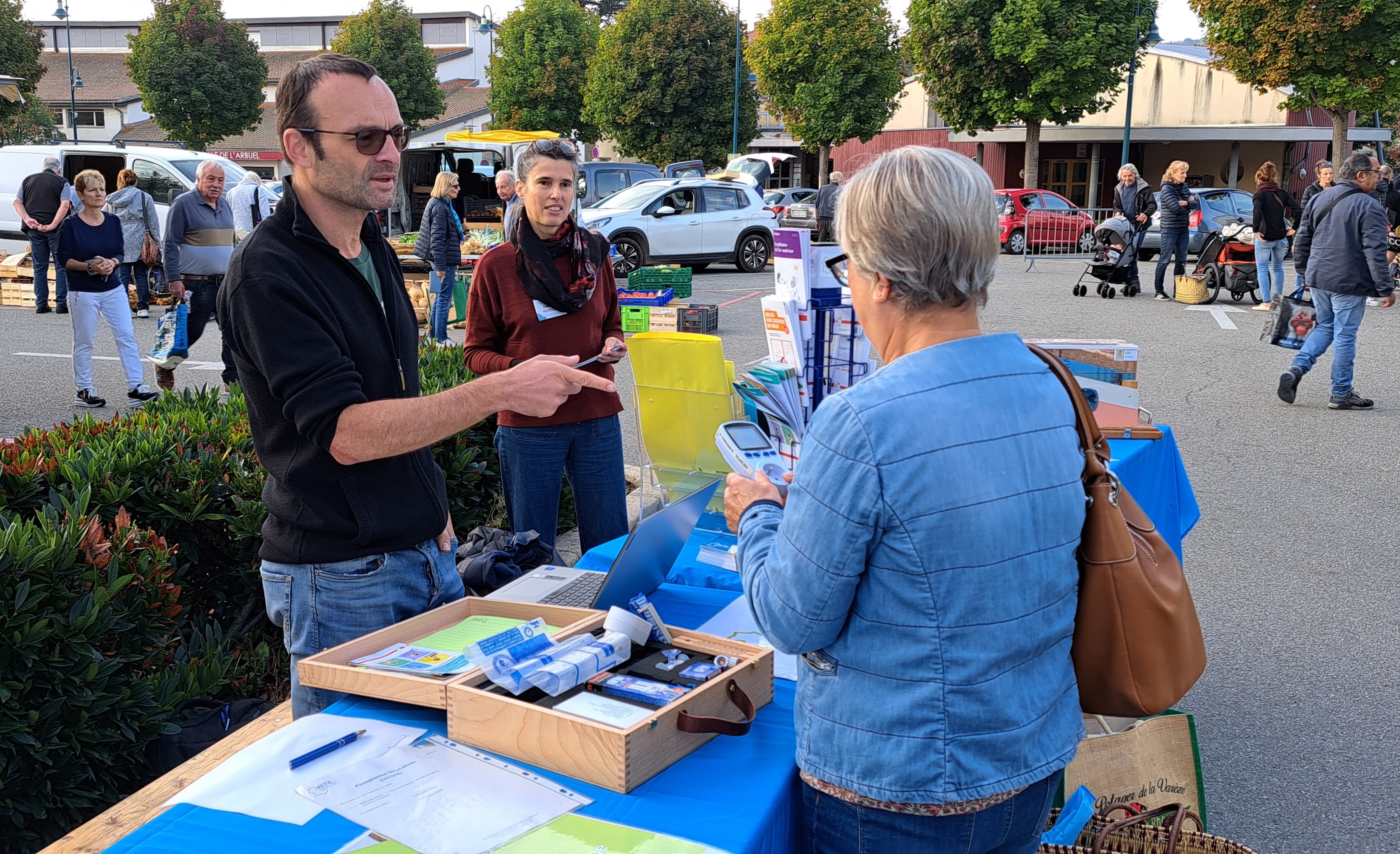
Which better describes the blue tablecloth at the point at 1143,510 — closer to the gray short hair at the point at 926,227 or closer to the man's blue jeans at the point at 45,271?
the gray short hair at the point at 926,227

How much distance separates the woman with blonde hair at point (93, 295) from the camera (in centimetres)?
852

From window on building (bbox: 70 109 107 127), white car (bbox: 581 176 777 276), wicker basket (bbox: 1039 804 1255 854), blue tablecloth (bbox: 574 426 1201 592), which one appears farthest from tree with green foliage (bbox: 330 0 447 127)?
wicker basket (bbox: 1039 804 1255 854)

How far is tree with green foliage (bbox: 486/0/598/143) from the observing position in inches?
1767

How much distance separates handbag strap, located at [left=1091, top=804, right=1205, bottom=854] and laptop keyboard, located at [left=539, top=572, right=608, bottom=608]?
4.01ft

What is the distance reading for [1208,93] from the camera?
35.9 meters

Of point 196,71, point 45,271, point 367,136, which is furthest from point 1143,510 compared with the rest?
point 196,71

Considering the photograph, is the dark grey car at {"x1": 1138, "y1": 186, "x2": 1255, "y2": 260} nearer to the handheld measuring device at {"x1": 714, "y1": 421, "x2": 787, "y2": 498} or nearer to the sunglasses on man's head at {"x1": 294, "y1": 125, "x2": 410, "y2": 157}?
the handheld measuring device at {"x1": 714, "y1": 421, "x2": 787, "y2": 498}

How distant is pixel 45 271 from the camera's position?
1469cm

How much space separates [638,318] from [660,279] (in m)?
0.80

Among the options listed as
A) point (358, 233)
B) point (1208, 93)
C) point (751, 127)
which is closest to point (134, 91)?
point (751, 127)

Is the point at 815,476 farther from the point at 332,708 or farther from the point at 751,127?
the point at 751,127

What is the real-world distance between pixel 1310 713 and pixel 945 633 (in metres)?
3.23

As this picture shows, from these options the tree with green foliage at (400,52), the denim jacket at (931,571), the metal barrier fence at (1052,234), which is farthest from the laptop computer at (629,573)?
the tree with green foliage at (400,52)

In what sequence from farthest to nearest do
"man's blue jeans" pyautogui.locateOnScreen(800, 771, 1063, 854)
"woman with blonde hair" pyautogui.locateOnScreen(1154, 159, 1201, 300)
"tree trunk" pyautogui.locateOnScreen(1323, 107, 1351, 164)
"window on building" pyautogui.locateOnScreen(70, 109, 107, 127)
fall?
1. "window on building" pyautogui.locateOnScreen(70, 109, 107, 127)
2. "tree trunk" pyautogui.locateOnScreen(1323, 107, 1351, 164)
3. "woman with blonde hair" pyautogui.locateOnScreen(1154, 159, 1201, 300)
4. "man's blue jeans" pyautogui.locateOnScreen(800, 771, 1063, 854)
